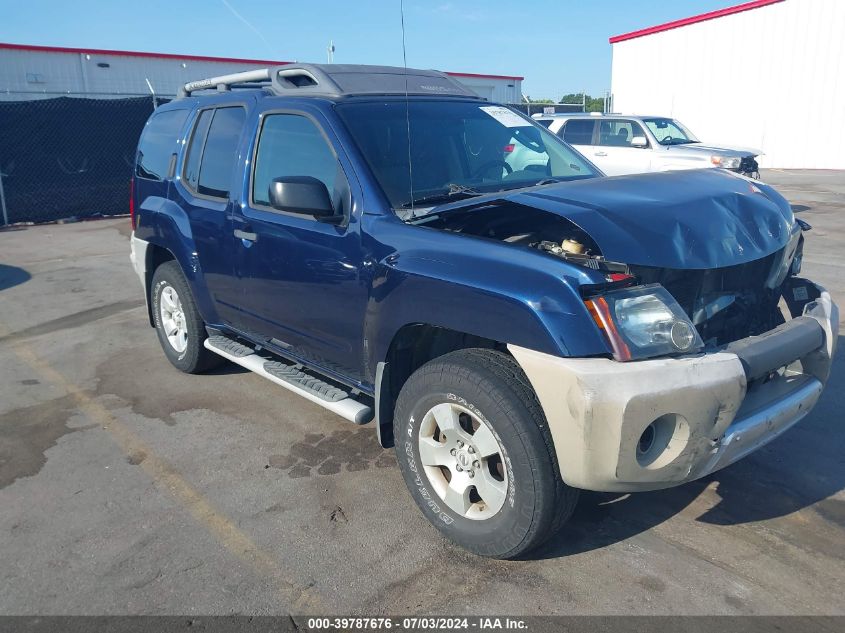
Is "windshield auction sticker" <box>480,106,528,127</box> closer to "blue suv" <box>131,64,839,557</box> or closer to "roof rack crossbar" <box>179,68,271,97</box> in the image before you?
"blue suv" <box>131,64,839,557</box>

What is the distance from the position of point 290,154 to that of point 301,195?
2.40 ft

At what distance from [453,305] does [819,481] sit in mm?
2219

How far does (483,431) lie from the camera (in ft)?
9.57

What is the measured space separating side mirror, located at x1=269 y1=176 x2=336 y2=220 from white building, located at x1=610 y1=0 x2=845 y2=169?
25.3m

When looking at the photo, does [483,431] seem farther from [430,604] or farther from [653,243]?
[653,243]

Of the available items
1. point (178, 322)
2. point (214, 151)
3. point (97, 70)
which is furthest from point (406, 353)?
point (97, 70)

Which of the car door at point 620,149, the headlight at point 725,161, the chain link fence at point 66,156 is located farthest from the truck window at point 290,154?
the chain link fence at point 66,156

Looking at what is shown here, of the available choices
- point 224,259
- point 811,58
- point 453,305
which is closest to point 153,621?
point 453,305

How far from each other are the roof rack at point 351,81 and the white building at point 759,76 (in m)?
23.8

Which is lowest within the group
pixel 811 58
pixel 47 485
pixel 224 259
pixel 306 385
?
pixel 47 485

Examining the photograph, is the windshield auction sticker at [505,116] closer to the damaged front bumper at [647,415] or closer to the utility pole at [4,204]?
the damaged front bumper at [647,415]

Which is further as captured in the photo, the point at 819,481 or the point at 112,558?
the point at 819,481

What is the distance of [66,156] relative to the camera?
14484mm

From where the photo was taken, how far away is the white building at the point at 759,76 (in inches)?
943
